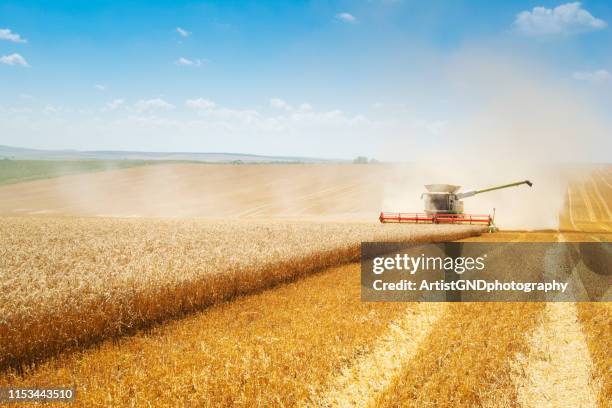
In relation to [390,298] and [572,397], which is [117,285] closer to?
[390,298]

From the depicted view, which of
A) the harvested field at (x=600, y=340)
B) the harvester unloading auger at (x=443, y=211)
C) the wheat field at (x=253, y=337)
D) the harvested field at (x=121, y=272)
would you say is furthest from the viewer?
the harvester unloading auger at (x=443, y=211)

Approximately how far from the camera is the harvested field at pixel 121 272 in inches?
229

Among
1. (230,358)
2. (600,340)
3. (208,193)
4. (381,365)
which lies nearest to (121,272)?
(230,358)

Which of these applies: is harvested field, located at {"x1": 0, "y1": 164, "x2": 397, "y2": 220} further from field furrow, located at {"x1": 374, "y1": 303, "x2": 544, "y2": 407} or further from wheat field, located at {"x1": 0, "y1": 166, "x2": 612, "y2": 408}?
field furrow, located at {"x1": 374, "y1": 303, "x2": 544, "y2": 407}

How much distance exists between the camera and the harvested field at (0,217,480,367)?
5819 mm

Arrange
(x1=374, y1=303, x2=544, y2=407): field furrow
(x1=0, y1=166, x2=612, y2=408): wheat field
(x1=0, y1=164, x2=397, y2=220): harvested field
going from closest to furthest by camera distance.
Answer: (x1=374, y1=303, x2=544, y2=407): field furrow, (x1=0, y1=166, x2=612, y2=408): wheat field, (x1=0, y1=164, x2=397, y2=220): harvested field

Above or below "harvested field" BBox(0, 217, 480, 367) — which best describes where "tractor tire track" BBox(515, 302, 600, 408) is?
below

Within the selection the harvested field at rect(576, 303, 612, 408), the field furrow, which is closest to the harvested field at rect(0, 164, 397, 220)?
the harvested field at rect(576, 303, 612, 408)

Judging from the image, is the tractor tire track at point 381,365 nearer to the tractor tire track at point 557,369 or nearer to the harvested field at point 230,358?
the harvested field at point 230,358

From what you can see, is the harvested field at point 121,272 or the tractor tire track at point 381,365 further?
the harvested field at point 121,272

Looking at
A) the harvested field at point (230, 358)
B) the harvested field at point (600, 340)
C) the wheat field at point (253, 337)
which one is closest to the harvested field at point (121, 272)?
the wheat field at point (253, 337)

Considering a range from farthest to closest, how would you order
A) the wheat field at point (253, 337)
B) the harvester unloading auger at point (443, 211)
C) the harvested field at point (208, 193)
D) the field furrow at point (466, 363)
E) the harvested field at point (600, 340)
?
the harvested field at point (208, 193)
the harvester unloading auger at point (443, 211)
the harvested field at point (600, 340)
the wheat field at point (253, 337)
the field furrow at point (466, 363)

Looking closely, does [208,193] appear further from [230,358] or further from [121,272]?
[230,358]

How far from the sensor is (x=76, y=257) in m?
8.66
